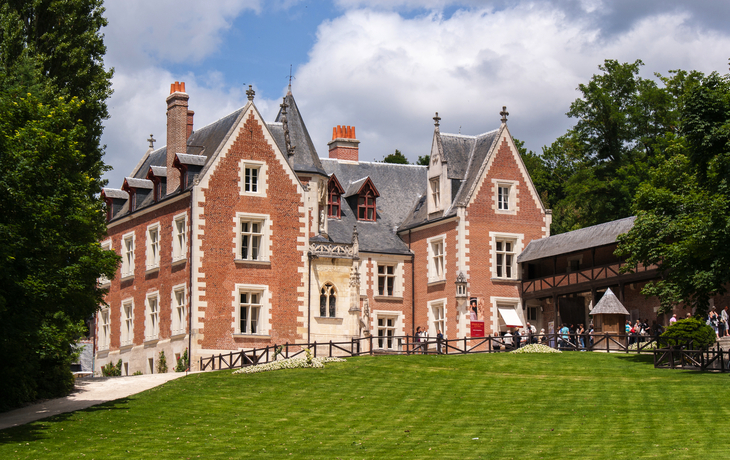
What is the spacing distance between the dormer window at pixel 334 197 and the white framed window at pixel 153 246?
353 inches

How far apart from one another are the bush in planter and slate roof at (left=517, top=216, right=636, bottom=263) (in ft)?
35.4

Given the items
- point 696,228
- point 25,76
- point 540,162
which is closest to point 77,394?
point 25,76

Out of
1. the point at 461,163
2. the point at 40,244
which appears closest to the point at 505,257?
the point at 461,163

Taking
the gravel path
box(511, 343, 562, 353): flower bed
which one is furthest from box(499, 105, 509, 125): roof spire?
the gravel path

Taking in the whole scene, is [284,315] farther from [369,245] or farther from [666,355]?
[666,355]

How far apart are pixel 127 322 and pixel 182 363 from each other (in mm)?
7809

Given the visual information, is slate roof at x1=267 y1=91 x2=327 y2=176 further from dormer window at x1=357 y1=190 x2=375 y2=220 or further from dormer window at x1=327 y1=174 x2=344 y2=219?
dormer window at x1=357 y1=190 x2=375 y2=220

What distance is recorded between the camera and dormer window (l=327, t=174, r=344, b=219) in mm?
49188

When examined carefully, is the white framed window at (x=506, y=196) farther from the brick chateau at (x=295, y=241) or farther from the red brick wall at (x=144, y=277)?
the red brick wall at (x=144, y=277)

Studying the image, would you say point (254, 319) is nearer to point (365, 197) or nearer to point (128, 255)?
point (128, 255)

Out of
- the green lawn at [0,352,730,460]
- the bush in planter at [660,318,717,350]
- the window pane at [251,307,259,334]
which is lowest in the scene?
the green lawn at [0,352,730,460]

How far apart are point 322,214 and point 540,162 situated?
27.0 metres

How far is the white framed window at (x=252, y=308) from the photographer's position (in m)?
41.1

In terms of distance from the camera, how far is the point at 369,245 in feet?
161
